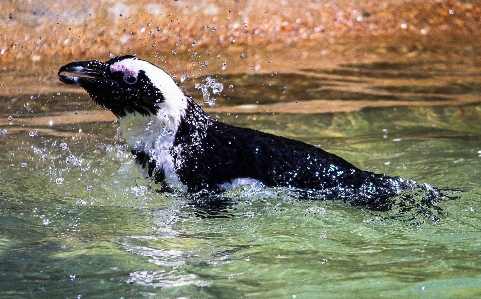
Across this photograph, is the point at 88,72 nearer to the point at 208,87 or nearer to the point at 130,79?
the point at 130,79

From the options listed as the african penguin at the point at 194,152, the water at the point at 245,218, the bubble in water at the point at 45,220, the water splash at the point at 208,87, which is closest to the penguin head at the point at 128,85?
the african penguin at the point at 194,152

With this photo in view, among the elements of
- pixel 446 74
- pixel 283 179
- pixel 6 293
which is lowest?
pixel 6 293

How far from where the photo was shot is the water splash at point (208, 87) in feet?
21.9

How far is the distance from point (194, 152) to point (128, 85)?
0.54 metres

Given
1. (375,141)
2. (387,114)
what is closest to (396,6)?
(387,114)

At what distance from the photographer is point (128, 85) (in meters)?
4.32

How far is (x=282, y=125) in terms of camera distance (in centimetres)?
640

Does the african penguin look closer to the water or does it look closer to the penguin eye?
the penguin eye

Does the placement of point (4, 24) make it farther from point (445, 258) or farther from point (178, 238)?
point (445, 258)

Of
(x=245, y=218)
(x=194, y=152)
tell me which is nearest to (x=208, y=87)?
(x=194, y=152)

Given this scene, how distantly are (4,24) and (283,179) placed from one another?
488 cm

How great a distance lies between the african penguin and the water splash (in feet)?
7.15

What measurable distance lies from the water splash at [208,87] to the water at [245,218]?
0.08 meters

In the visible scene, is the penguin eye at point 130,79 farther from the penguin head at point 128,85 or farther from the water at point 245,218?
the water at point 245,218
